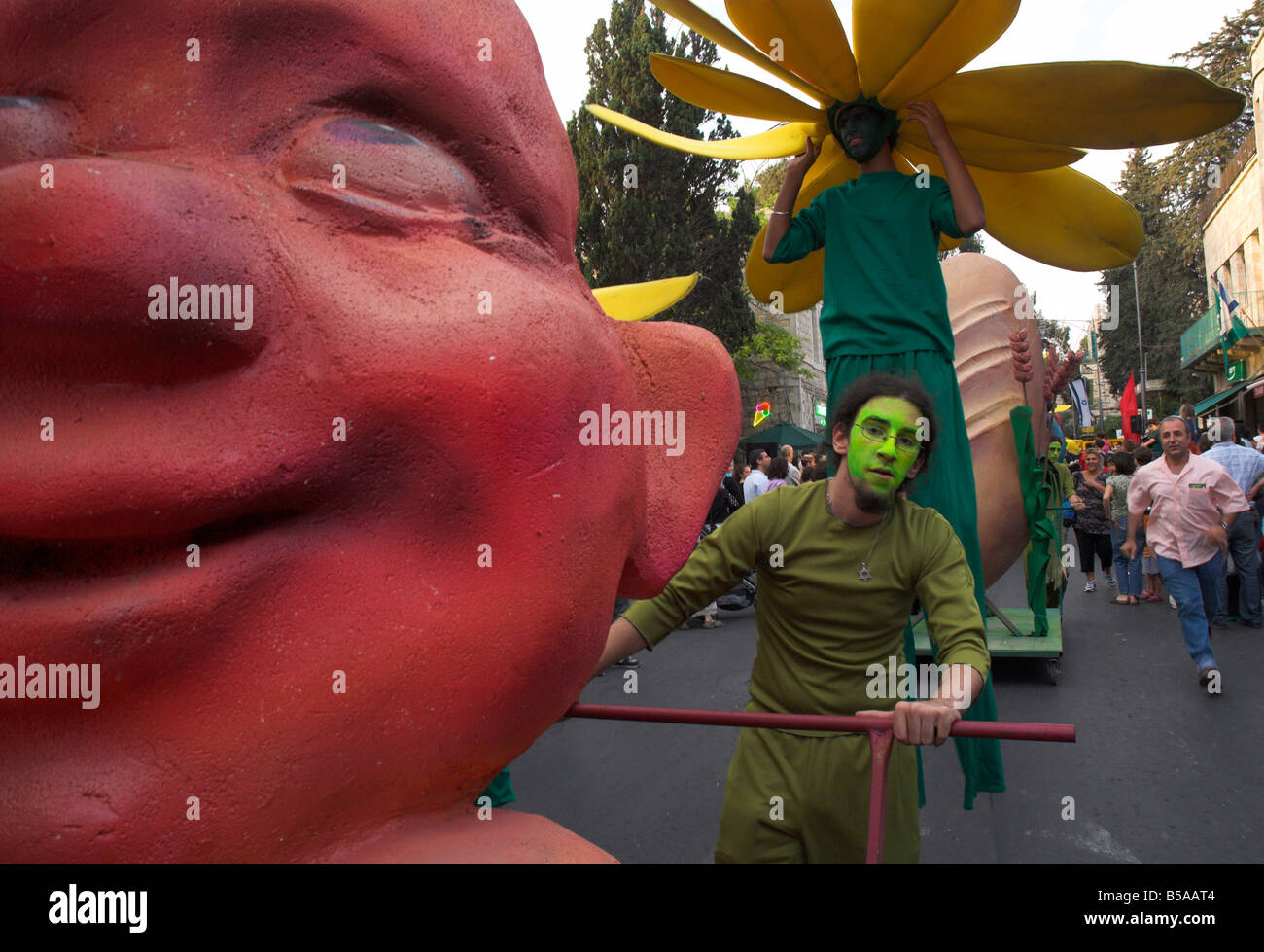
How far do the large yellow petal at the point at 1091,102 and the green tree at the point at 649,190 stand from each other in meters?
14.1

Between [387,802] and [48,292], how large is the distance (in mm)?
576

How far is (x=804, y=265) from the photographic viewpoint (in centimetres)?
292

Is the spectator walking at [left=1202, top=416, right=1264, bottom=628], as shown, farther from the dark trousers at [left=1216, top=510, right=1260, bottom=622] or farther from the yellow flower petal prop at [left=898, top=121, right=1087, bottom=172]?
the yellow flower petal prop at [left=898, top=121, right=1087, bottom=172]

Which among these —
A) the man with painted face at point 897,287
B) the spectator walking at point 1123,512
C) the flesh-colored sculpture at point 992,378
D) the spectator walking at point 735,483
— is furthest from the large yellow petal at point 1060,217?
the spectator walking at point 735,483

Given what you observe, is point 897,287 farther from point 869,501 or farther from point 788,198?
point 869,501

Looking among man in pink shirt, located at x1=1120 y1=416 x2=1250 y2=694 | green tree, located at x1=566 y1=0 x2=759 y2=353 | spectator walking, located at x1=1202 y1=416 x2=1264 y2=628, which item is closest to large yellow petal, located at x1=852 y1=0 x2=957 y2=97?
man in pink shirt, located at x1=1120 y1=416 x2=1250 y2=694

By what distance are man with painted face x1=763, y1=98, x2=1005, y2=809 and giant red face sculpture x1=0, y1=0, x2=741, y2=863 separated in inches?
56.0

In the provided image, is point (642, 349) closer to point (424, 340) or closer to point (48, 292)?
point (424, 340)

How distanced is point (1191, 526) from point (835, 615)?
4.75 meters

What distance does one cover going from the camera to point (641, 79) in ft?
53.4

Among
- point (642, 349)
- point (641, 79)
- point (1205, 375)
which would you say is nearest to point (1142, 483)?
point (642, 349)

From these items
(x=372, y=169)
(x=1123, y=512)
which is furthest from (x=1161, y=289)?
(x=372, y=169)

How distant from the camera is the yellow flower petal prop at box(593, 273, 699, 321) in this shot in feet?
7.77
